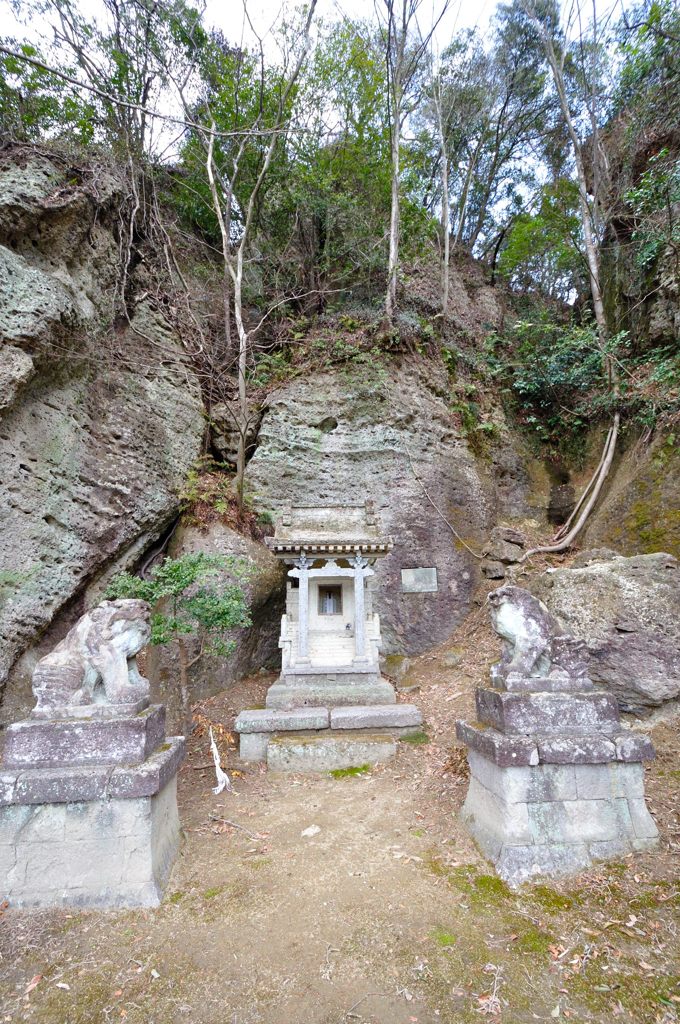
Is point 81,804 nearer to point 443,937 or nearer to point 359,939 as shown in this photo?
point 359,939

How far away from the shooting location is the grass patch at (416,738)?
7.33 metres

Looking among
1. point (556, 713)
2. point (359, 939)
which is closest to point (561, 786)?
point (556, 713)

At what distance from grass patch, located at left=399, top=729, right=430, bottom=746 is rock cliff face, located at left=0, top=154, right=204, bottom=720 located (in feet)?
21.2

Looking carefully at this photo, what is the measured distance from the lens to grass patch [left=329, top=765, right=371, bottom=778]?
21.9ft

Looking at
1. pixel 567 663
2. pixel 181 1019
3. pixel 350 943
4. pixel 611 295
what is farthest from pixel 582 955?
pixel 611 295

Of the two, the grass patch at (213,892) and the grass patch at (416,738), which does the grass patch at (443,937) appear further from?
the grass patch at (416,738)

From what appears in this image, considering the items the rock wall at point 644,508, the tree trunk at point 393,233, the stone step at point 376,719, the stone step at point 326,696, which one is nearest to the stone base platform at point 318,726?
the stone step at point 376,719

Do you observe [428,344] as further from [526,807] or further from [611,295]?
[526,807]

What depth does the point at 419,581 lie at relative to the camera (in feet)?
37.3

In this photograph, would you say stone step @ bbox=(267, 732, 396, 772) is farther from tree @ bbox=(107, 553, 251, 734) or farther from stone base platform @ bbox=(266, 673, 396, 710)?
tree @ bbox=(107, 553, 251, 734)

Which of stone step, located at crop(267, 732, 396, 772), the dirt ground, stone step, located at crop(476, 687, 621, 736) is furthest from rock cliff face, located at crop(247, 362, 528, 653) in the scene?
stone step, located at crop(476, 687, 621, 736)

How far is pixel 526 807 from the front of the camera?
4.09 metres

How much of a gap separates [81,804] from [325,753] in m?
3.90

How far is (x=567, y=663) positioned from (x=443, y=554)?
709 centimetres
